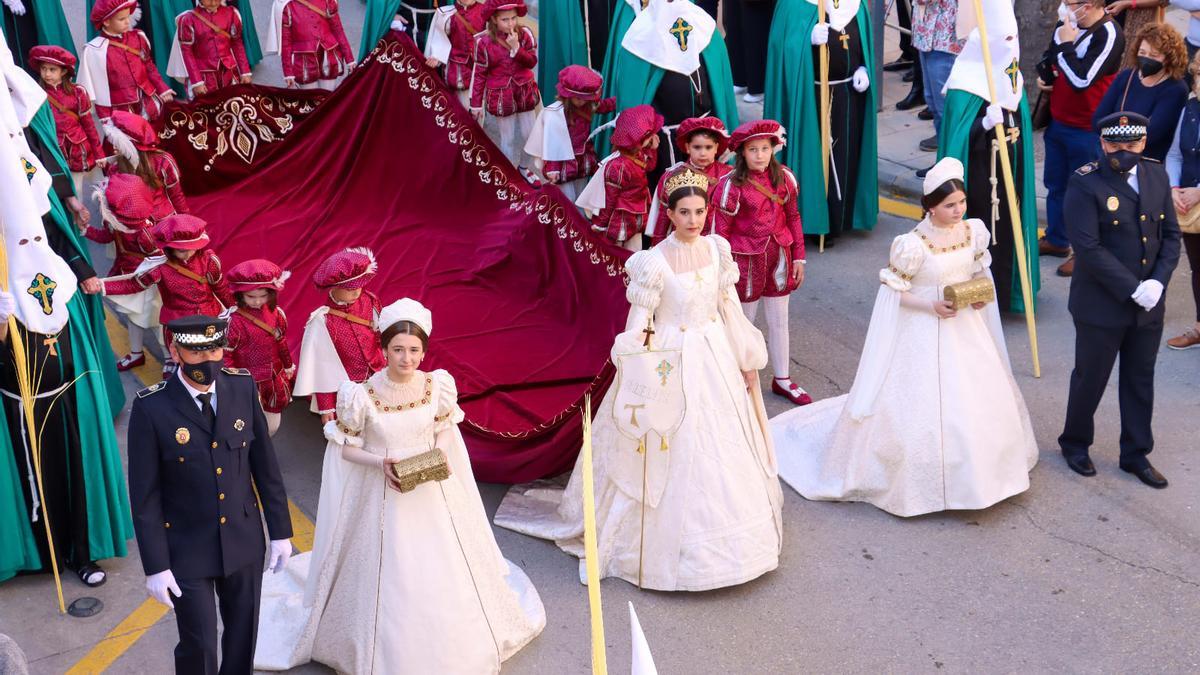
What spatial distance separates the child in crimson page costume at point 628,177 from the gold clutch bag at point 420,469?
3.14 metres

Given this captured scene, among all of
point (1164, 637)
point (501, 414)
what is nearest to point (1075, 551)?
point (1164, 637)

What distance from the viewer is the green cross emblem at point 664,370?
19.6 feet

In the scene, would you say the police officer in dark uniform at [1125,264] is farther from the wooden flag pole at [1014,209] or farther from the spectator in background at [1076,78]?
the spectator in background at [1076,78]

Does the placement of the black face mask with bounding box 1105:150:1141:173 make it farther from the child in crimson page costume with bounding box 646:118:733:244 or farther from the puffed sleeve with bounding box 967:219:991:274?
the child in crimson page costume with bounding box 646:118:733:244

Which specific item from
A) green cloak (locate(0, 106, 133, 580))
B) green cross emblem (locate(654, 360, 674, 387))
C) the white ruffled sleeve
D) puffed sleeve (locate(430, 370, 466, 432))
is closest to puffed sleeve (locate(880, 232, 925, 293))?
the white ruffled sleeve

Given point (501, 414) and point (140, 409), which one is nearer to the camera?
point (140, 409)

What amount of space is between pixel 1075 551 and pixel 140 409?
4.19 metres

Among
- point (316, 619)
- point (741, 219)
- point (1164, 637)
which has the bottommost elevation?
point (1164, 637)

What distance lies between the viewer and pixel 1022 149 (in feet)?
28.0

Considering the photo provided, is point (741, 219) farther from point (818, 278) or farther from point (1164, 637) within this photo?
point (1164, 637)

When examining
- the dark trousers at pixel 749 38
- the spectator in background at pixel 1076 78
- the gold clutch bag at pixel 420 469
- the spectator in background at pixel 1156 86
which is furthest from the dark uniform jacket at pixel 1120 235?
the dark trousers at pixel 749 38

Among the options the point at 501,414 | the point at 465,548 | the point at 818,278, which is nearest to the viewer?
the point at 465,548

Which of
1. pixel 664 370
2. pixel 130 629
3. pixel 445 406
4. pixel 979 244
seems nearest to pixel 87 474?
pixel 130 629

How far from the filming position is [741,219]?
7.53m
